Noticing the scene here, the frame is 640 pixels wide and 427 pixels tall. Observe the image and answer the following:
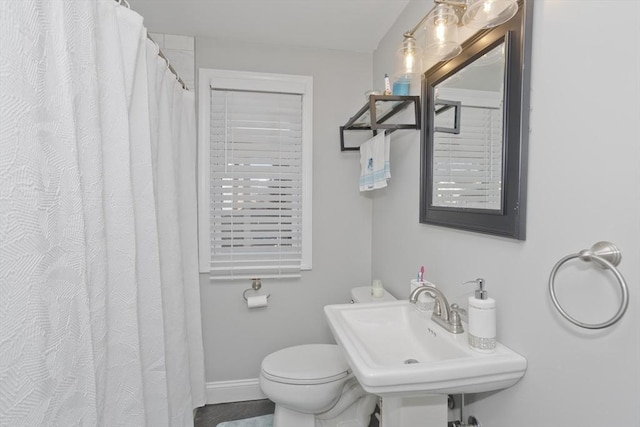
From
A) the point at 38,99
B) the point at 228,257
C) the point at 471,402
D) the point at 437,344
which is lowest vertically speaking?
the point at 471,402

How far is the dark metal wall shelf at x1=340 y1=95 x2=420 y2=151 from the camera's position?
4.93ft

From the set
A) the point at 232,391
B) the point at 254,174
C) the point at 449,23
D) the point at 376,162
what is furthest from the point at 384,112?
the point at 232,391

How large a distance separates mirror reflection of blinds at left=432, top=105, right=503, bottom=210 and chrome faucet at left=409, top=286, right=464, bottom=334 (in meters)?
0.36

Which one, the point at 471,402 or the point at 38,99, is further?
the point at 471,402

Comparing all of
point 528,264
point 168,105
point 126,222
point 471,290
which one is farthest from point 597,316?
point 168,105

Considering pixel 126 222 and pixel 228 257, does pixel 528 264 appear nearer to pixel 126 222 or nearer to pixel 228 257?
pixel 126 222

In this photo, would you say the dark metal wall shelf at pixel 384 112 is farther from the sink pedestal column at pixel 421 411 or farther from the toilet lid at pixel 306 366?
the toilet lid at pixel 306 366

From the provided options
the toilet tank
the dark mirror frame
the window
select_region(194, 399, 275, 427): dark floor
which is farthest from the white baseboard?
the dark mirror frame

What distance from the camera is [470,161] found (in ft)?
3.83

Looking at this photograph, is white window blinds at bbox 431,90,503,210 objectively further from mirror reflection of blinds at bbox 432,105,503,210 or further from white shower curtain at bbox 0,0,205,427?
white shower curtain at bbox 0,0,205,427

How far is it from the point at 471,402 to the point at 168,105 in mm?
1807

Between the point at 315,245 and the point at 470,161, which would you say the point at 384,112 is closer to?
the point at 470,161

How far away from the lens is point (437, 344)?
44.8 inches

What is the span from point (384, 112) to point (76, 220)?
1542 millimetres
